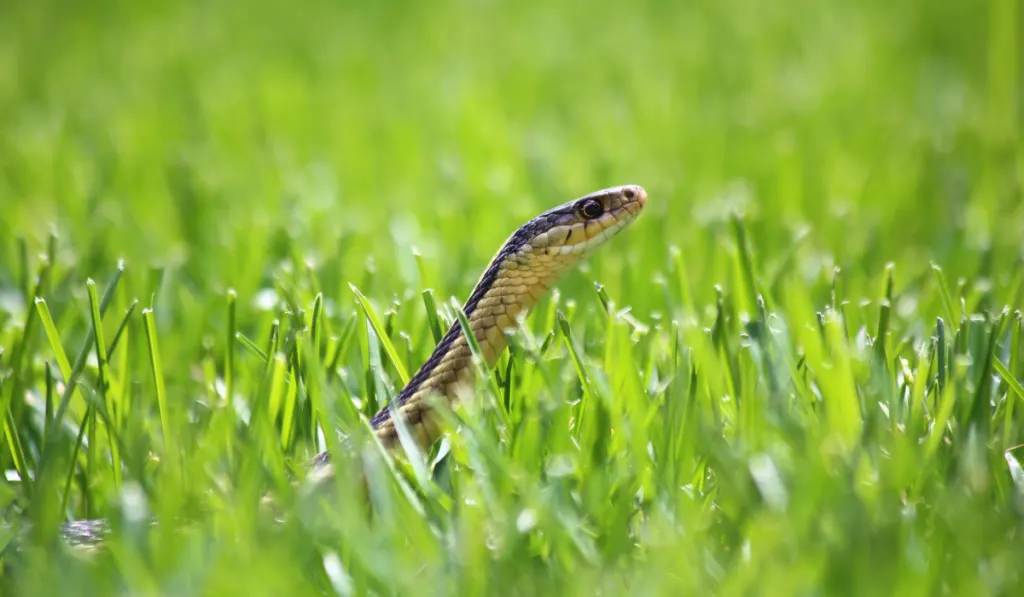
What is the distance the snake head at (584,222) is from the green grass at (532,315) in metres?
0.14

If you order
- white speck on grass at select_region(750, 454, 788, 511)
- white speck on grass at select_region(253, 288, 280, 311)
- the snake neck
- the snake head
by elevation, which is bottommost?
white speck on grass at select_region(750, 454, 788, 511)

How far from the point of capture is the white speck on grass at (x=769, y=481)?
4.21ft

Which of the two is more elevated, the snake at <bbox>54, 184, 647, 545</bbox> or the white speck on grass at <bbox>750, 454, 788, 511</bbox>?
the snake at <bbox>54, 184, 647, 545</bbox>

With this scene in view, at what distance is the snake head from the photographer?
6.30 feet

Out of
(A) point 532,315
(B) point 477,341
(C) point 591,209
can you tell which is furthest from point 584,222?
(B) point 477,341

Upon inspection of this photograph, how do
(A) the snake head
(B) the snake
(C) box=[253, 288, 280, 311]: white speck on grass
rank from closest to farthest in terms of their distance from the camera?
(B) the snake, (A) the snake head, (C) box=[253, 288, 280, 311]: white speck on grass

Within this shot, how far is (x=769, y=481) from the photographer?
4.31ft

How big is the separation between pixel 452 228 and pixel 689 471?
1519 millimetres

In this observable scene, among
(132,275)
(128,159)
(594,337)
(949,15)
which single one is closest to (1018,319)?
(594,337)

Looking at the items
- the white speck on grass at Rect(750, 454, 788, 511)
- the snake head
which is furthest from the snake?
the white speck on grass at Rect(750, 454, 788, 511)

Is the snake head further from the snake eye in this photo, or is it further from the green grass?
the green grass

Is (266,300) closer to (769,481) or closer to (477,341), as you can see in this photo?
(477,341)

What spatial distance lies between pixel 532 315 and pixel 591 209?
0.97 ft

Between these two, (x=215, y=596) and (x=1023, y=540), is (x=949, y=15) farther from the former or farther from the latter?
(x=215, y=596)
